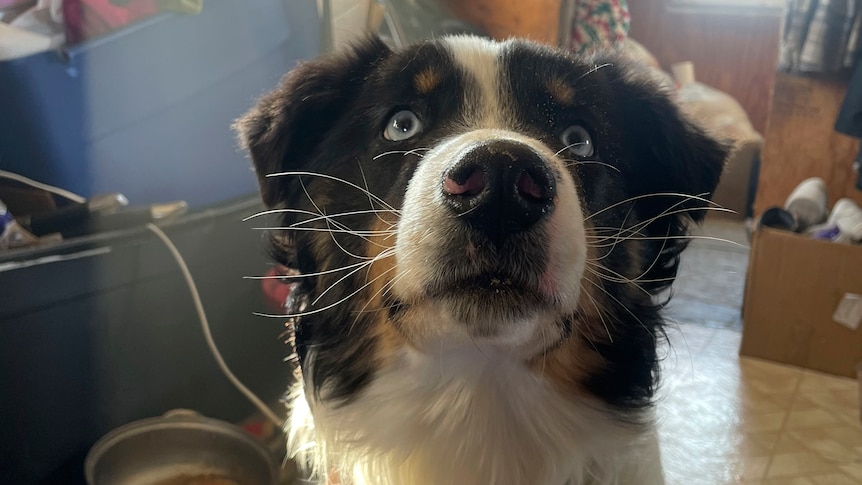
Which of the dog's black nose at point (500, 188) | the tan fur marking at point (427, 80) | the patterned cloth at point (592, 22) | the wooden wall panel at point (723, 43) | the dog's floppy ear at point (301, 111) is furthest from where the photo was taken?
the wooden wall panel at point (723, 43)

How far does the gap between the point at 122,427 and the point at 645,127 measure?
58.0 inches

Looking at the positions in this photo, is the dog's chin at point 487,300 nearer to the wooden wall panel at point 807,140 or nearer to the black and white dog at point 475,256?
the black and white dog at point 475,256

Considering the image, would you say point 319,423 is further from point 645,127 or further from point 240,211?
point 240,211

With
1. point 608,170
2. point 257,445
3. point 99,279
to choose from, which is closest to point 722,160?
point 608,170

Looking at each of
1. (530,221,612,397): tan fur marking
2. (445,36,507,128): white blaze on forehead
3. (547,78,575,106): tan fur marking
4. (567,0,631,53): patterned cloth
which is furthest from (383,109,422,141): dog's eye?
(567,0,631,53): patterned cloth

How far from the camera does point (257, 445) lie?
190 cm

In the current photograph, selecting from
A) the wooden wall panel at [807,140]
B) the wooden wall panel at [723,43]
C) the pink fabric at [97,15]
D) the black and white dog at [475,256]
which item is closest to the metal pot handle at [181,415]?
the black and white dog at [475,256]

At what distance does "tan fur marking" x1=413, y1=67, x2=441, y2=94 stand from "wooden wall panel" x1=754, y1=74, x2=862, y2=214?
3046 millimetres

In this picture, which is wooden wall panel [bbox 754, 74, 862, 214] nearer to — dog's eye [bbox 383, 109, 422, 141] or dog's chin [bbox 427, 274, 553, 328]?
dog's eye [bbox 383, 109, 422, 141]

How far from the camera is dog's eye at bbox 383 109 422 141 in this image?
4.07 feet

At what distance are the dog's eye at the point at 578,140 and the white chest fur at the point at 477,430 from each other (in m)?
0.39

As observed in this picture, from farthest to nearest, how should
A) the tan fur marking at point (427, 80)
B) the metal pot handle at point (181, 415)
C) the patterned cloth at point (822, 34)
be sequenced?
the patterned cloth at point (822, 34) < the metal pot handle at point (181, 415) < the tan fur marking at point (427, 80)

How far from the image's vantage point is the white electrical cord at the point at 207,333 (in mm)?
1984

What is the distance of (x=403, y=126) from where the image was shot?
1.25 meters
